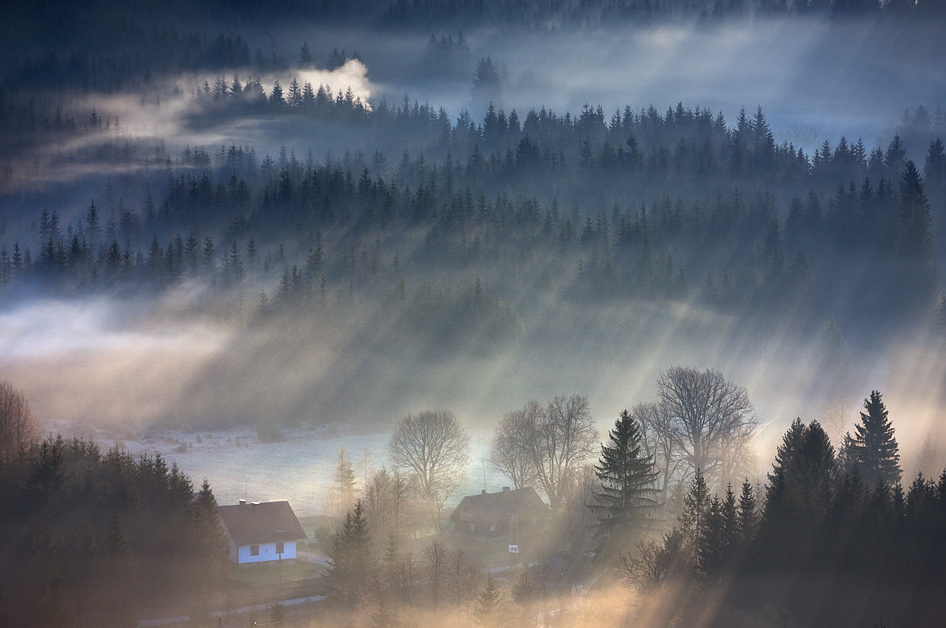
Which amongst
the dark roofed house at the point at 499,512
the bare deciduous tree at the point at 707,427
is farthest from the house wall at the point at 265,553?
the bare deciduous tree at the point at 707,427

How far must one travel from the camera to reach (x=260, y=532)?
84000mm

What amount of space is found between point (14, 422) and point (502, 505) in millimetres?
58299

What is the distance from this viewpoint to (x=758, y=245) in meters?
181

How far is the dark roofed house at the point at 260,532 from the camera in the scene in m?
82.8

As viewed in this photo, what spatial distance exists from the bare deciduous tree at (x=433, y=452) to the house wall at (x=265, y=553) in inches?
644

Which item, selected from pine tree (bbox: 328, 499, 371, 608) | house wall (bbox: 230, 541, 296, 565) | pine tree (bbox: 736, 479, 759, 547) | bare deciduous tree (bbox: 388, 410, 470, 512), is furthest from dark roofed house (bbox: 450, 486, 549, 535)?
pine tree (bbox: 736, 479, 759, 547)

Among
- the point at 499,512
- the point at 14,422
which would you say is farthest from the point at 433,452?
the point at 14,422

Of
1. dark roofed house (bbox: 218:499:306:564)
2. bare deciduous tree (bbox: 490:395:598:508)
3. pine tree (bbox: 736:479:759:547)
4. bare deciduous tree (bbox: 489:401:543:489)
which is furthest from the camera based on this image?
bare deciduous tree (bbox: 489:401:543:489)

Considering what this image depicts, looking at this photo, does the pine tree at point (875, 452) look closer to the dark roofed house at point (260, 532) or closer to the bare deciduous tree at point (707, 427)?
the bare deciduous tree at point (707, 427)

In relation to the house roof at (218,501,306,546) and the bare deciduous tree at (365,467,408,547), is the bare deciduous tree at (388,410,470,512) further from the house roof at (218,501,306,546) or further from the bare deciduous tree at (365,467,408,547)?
the house roof at (218,501,306,546)

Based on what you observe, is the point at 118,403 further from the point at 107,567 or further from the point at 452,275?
the point at 107,567

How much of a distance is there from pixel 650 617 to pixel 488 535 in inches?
1218

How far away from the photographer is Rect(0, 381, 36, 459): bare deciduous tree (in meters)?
105

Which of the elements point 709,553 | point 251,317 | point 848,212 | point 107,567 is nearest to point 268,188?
point 251,317
